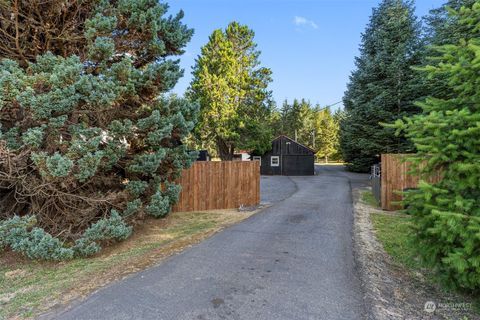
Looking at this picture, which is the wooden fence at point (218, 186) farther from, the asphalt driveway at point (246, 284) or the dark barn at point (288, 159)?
the dark barn at point (288, 159)

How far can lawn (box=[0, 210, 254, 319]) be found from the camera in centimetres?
356

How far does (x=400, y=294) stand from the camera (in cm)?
362

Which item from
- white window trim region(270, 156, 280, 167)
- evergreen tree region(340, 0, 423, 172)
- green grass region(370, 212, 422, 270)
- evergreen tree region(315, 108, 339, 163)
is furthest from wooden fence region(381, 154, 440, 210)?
evergreen tree region(315, 108, 339, 163)

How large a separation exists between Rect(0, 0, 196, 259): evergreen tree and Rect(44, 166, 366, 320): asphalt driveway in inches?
72.0

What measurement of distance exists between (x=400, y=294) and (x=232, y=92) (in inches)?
799

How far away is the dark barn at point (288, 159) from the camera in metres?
26.7

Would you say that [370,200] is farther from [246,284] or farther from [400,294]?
[246,284]

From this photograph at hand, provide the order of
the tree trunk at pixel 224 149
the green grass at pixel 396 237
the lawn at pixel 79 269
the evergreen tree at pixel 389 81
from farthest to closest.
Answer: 1. the tree trunk at pixel 224 149
2. the evergreen tree at pixel 389 81
3. the green grass at pixel 396 237
4. the lawn at pixel 79 269

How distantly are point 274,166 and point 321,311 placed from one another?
24.5 meters

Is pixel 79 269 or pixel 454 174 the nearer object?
pixel 454 174

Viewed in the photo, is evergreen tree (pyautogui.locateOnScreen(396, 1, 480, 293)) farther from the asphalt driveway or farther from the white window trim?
the white window trim

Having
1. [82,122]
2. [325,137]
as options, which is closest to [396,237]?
[82,122]

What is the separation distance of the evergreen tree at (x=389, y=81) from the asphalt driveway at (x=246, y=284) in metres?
11.8

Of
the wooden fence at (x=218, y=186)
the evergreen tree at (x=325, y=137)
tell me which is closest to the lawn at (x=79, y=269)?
the wooden fence at (x=218, y=186)
